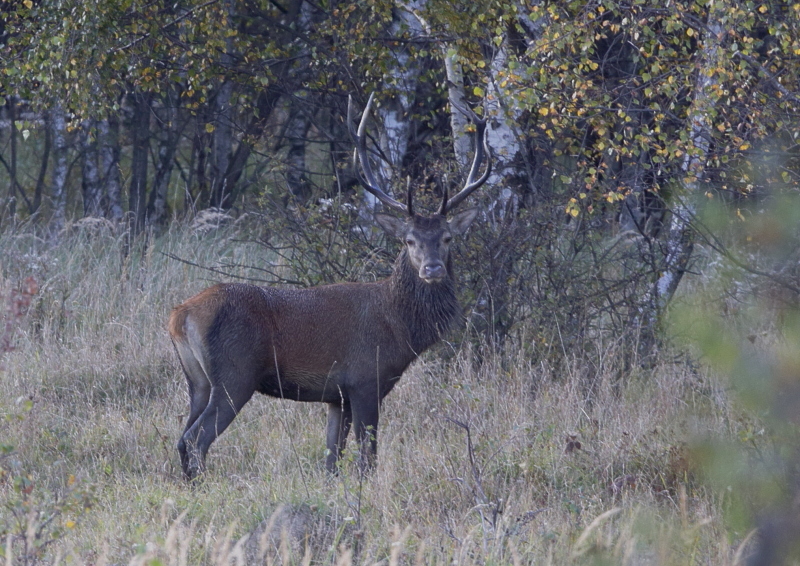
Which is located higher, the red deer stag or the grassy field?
the red deer stag

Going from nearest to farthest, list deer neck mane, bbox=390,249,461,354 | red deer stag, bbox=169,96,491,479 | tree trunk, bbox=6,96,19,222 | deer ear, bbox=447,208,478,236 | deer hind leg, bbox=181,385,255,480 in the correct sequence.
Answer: deer hind leg, bbox=181,385,255,480 → red deer stag, bbox=169,96,491,479 → deer neck mane, bbox=390,249,461,354 → deer ear, bbox=447,208,478,236 → tree trunk, bbox=6,96,19,222

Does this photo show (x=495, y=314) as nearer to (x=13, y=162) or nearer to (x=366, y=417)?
(x=366, y=417)

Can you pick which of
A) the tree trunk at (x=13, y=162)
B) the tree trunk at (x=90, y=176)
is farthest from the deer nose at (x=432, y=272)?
the tree trunk at (x=13, y=162)

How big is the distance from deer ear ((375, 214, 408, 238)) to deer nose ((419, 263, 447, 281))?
46 cm

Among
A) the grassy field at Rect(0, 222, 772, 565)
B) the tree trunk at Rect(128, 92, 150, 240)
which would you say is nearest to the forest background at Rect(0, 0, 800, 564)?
the grassy field at Rect(0, 222, 772, 565)

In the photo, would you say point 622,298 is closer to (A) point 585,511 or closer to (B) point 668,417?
(B) point 668,417

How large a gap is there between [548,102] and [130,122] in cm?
974

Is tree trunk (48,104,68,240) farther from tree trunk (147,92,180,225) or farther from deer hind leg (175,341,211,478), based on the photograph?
deer hind leg (175,341,211,478)

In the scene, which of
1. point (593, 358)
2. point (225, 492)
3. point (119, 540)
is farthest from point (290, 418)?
point (119, 540)

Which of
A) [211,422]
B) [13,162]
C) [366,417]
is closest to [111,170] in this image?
[13,162]

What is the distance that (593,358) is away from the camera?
25.0ft

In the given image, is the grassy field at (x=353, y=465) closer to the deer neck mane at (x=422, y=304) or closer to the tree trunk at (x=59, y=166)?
the deer neck mane at (x=422, y=304)

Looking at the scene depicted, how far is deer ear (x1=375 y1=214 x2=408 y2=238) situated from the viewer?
6700 millimetres

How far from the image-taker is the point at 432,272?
632cm
